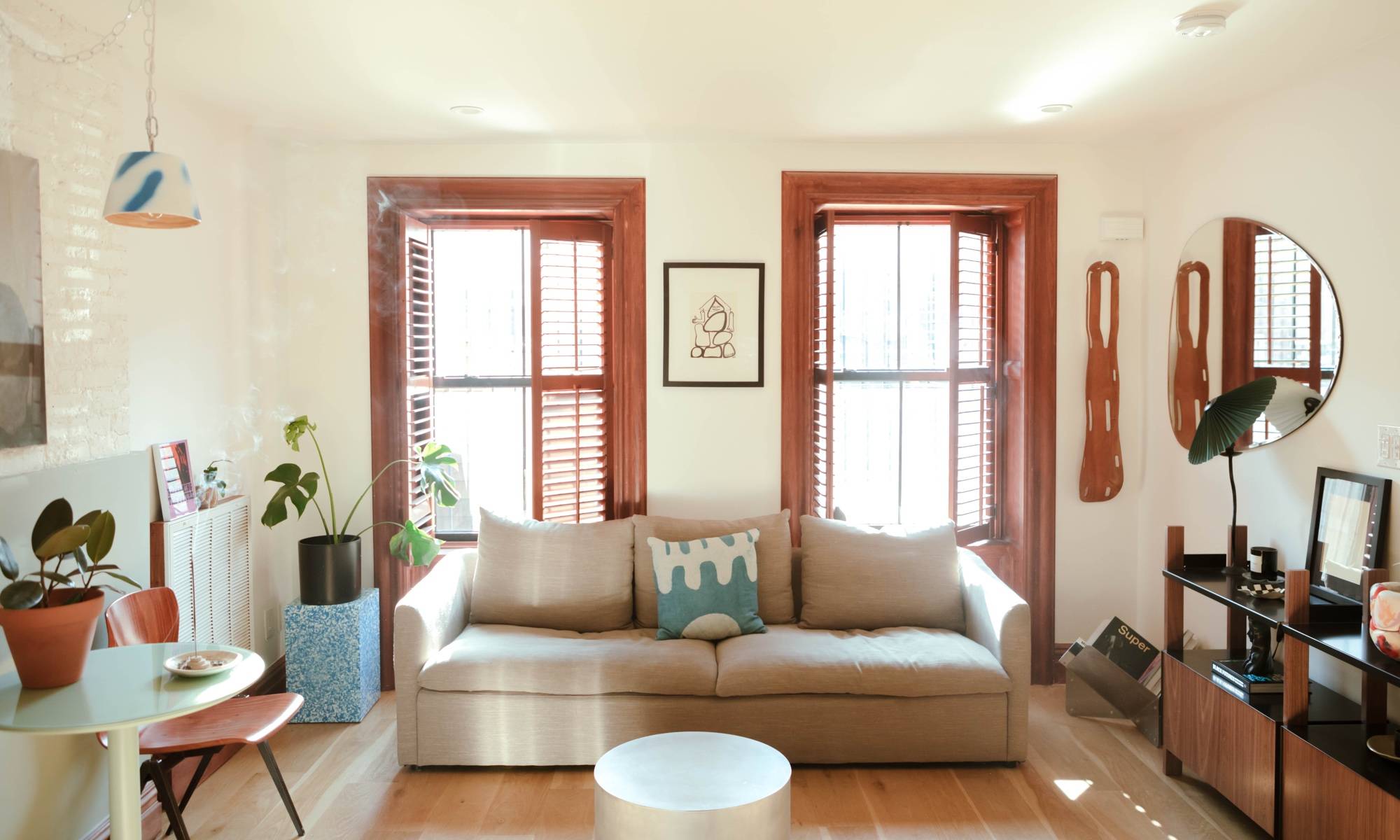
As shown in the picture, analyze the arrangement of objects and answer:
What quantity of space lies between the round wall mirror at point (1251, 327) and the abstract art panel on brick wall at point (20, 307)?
13.0ft

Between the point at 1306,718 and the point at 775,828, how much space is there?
5.20ft

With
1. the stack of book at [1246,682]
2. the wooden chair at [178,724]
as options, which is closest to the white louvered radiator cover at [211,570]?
the wooden chair at [178,724]

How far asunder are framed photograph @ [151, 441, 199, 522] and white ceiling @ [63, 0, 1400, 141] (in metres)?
1.32

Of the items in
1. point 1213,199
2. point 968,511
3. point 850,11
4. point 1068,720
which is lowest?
point 1068,720

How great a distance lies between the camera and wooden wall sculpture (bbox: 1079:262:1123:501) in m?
4.35

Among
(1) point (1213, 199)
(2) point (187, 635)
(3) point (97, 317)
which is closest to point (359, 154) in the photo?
(3) point (97, 317)

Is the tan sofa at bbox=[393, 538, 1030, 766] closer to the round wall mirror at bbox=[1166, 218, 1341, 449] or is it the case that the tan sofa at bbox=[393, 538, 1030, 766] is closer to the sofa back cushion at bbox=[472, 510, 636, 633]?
the sofa back cushion at bbox=[472, 510, 636, 633]

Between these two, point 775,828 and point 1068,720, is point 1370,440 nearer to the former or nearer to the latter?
point 1068,720

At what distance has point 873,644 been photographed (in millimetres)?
3701

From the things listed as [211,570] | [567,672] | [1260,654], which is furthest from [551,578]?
[1260,654]

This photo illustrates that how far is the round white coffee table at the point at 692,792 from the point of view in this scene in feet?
8.21

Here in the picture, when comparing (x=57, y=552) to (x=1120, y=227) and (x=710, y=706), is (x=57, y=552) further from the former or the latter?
(x=1120, y=227)

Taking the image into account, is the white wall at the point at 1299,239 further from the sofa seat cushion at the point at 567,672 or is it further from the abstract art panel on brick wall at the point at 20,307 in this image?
the abstract art panel on brick wall at the point at 20,307

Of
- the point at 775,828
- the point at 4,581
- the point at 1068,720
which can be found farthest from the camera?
the point at 1068,720
